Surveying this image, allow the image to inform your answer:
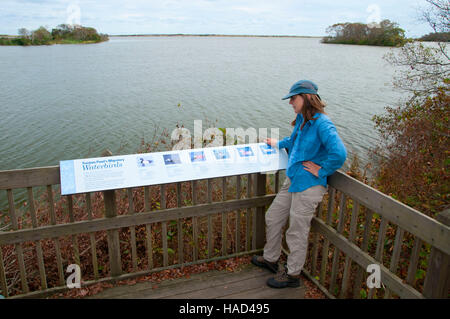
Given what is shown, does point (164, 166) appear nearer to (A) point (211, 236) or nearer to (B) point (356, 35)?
(A) point (211, 236)

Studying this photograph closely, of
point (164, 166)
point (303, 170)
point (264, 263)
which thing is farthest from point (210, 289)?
point (303, 170)

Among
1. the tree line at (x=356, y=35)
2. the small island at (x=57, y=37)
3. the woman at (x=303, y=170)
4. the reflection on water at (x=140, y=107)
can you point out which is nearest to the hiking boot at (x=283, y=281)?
the woman at (x=303, y=170)

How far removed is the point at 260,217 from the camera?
4020 millimetres

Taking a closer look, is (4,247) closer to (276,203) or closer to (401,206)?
(276,203)

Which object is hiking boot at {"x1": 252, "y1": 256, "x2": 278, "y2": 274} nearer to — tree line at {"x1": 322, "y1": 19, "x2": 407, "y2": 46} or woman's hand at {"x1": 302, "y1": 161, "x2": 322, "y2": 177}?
woman's hand at {"x1": 302, "y1": 161, "x2": 322, "y2": 177}

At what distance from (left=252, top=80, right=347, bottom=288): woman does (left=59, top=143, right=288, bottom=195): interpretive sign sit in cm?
35

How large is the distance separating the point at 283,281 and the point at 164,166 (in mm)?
1636

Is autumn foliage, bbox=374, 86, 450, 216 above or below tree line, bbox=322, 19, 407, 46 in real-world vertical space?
below

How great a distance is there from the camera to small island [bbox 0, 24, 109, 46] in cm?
7688

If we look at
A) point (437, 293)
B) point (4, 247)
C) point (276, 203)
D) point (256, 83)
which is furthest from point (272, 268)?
point (256, 83)

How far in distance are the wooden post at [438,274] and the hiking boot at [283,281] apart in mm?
1389

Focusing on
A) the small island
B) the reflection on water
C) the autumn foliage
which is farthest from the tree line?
the small island

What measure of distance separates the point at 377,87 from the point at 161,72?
1602cm

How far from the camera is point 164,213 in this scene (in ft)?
11.3
